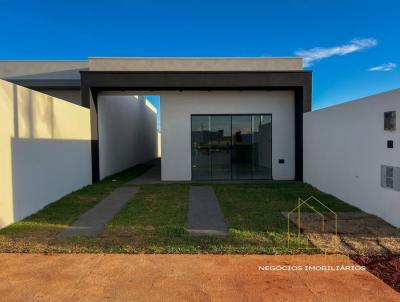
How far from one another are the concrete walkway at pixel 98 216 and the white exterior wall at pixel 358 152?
6.04 m

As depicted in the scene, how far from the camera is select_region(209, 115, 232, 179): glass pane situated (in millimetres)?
12422

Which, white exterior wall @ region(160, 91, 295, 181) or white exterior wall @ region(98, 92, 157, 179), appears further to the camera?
white exterior wall @ region(98, 92, 157, 179)

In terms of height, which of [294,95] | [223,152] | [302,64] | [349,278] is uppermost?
[302,64]

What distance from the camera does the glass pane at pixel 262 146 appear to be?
1248cm

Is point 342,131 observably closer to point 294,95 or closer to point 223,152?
point 294,95

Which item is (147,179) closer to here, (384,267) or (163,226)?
(163,226)

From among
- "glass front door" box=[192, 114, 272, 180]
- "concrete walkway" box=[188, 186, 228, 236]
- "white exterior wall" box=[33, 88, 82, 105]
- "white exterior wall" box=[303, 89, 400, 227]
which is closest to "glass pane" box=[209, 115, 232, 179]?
"glass front door" box=[192, 114, 272, 180]

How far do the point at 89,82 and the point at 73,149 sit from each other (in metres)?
3.08

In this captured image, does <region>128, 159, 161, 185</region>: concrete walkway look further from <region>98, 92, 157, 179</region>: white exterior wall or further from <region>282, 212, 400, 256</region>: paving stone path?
<region>282, 212, 400, 256</region>: paving stone path

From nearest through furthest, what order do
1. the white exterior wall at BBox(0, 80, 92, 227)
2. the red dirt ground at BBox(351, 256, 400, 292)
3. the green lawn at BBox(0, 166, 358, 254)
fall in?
the red dirt ground at BBox(351, 256, 400, 292)
the green lawn at BBox(0, 166, 358, 254)
the white exterior wall at BBox(0, 80, 92, 227)

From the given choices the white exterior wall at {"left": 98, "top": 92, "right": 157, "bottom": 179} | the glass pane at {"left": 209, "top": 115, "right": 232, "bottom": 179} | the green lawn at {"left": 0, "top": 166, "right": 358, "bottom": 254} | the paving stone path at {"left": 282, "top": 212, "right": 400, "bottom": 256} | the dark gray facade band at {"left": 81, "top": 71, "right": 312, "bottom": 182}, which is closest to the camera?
the paving stone path at {"left": 282, "top": 212, "right": 400, "bottom": 256}

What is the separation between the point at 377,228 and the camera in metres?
5.67

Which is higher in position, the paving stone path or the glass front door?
the glass front door

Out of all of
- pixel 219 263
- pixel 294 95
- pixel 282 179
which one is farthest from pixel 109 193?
pixel 294 95
